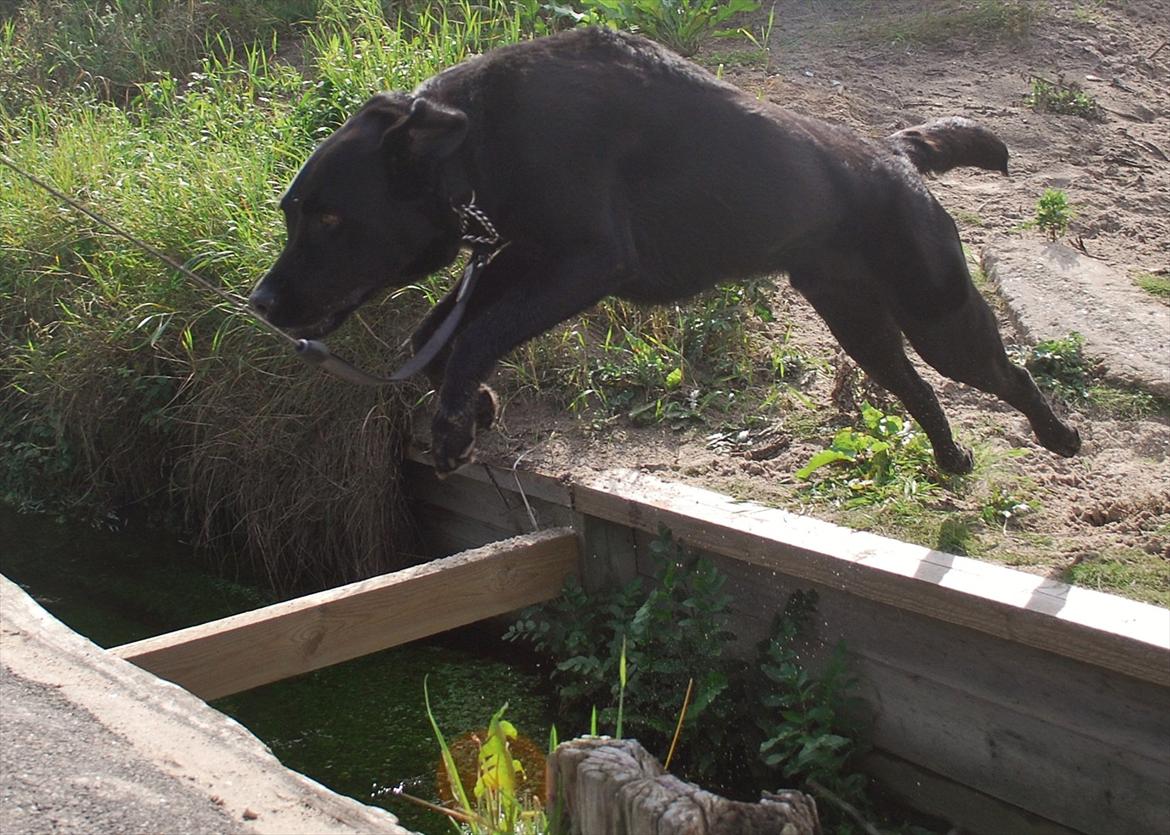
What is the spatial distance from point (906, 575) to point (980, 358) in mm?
1084

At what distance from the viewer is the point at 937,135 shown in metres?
4.32

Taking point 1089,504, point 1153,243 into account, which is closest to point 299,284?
point 1089,504

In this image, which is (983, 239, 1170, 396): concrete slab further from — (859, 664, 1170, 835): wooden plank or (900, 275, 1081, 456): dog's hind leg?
(859, 664, 1170, 835): wooden plank

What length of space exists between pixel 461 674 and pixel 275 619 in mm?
1093

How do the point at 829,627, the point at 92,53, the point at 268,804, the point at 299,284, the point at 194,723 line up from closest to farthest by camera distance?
1. the point at 268,804
2. the point at 194,723
3. the point at 299,284
4. the point at 829,627
5. the point at 92,53

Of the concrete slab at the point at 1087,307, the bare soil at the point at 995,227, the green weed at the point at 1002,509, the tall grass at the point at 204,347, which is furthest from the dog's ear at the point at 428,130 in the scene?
the concrete slab at the point at 1087,307

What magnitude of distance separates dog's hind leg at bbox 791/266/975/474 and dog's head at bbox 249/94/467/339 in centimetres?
134

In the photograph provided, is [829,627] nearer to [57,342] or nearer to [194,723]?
[194,723]

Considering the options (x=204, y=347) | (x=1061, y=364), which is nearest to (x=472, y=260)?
(x=204, y=347)

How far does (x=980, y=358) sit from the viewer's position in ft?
13.7

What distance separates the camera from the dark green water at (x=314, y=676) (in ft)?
13.9

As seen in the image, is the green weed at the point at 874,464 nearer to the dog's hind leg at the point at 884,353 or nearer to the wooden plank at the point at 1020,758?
the dog's hind leg at the point at 884,353

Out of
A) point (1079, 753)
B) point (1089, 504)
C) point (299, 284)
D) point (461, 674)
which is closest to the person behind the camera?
point (1079, 753)

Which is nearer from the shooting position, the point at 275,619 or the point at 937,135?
the point at 275,619
